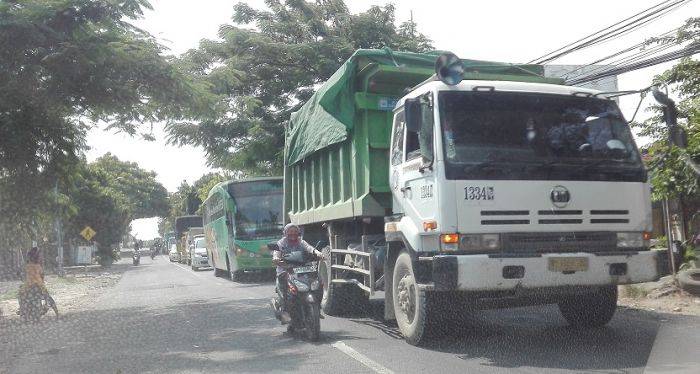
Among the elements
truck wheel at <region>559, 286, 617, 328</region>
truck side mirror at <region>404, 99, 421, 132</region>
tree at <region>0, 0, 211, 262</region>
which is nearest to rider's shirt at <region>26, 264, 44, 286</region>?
tree at <region>0, 0, 211, 262</region>

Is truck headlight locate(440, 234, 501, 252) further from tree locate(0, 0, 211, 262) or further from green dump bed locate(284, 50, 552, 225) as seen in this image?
tree locate(0, 0, 211, 262)

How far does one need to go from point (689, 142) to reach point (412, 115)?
5.28 metres

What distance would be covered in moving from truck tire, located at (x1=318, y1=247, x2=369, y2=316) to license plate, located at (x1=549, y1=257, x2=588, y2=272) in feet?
13.9

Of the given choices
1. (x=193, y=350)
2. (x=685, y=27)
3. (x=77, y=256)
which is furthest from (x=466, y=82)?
(x=77, y=256)

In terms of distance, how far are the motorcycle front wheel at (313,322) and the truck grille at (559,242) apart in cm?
263

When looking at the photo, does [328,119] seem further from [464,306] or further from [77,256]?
[77,256]

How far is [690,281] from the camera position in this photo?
9.57 metres

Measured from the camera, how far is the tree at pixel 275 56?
20578mm

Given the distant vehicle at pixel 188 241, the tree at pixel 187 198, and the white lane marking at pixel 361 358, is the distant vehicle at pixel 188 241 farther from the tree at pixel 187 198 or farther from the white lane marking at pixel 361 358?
the white lane marking at pixel 361 358

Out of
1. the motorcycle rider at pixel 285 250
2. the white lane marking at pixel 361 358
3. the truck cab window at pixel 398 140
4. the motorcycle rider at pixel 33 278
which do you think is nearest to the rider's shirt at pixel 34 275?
the motorcycle rider at pixel 33 278

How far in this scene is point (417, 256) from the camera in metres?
6.62

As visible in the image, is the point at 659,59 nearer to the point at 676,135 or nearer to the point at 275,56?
the point at 676,135

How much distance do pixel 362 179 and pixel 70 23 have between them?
5576 millimetres

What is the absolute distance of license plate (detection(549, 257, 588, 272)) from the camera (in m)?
6.09
